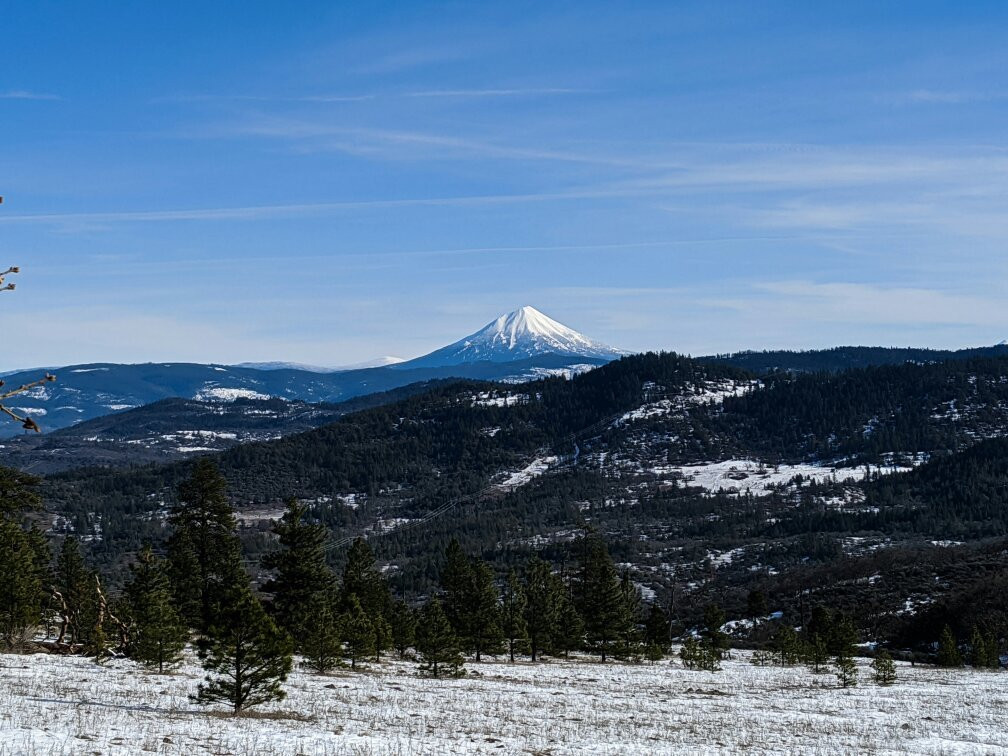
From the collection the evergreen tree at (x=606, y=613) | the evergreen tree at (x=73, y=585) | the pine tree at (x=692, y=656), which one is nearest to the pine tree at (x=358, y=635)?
the evergreen tree at (x=73, y=585)

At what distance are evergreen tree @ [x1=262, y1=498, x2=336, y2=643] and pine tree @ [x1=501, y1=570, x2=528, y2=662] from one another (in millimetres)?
20538

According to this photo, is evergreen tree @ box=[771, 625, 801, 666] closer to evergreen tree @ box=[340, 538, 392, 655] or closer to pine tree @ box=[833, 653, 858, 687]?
pine tree @ box=[833, 653, 858, 687]

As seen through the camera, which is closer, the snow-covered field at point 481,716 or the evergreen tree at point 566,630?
the snow-covered field at point 481,716

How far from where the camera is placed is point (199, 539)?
201 feet

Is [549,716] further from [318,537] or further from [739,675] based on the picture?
[739,675]

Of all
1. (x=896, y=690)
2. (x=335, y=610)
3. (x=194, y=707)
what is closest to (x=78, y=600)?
(x=335, y=610)

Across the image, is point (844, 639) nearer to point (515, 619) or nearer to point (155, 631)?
point (515, 619)

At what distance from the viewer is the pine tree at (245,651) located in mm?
28531

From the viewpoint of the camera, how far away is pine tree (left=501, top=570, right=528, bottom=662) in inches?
2768

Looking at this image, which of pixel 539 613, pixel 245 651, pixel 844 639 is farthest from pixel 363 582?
pixel 245 651

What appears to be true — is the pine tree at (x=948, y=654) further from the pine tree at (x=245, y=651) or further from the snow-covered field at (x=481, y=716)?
the pine tree at (x=245, y=651)

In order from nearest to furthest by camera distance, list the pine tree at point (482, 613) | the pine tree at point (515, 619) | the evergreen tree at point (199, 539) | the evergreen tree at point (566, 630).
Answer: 1. the evergreen tree at point (199, 539)
2. the pine tree at point (482, 613)
3. the pine tree at point (515, 619)
4. the evergreen tree at point (566, 630)

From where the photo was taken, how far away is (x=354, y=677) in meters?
45.2

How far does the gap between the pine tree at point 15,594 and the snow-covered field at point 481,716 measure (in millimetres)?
4747
